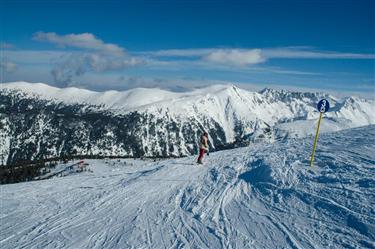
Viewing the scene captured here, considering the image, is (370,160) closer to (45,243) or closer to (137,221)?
(137,221)

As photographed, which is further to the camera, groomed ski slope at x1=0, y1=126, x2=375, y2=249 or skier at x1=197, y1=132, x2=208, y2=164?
skier at x1=197, y1=132, x2=208, y2=164

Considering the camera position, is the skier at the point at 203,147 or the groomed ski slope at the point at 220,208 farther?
the skier at the point at 203,147

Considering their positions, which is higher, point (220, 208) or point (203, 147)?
point (203, 147)

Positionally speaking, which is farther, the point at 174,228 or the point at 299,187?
the point at 299,187

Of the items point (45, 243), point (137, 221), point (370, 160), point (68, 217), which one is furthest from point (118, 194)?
point (370, 160)

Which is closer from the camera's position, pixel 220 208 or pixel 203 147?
pixel 220 208

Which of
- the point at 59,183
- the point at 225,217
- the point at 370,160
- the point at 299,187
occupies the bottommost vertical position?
the point at 59,183

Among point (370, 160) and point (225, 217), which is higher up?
point (370, 160)

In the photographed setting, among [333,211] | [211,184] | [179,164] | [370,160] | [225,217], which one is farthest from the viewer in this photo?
[179,164]
